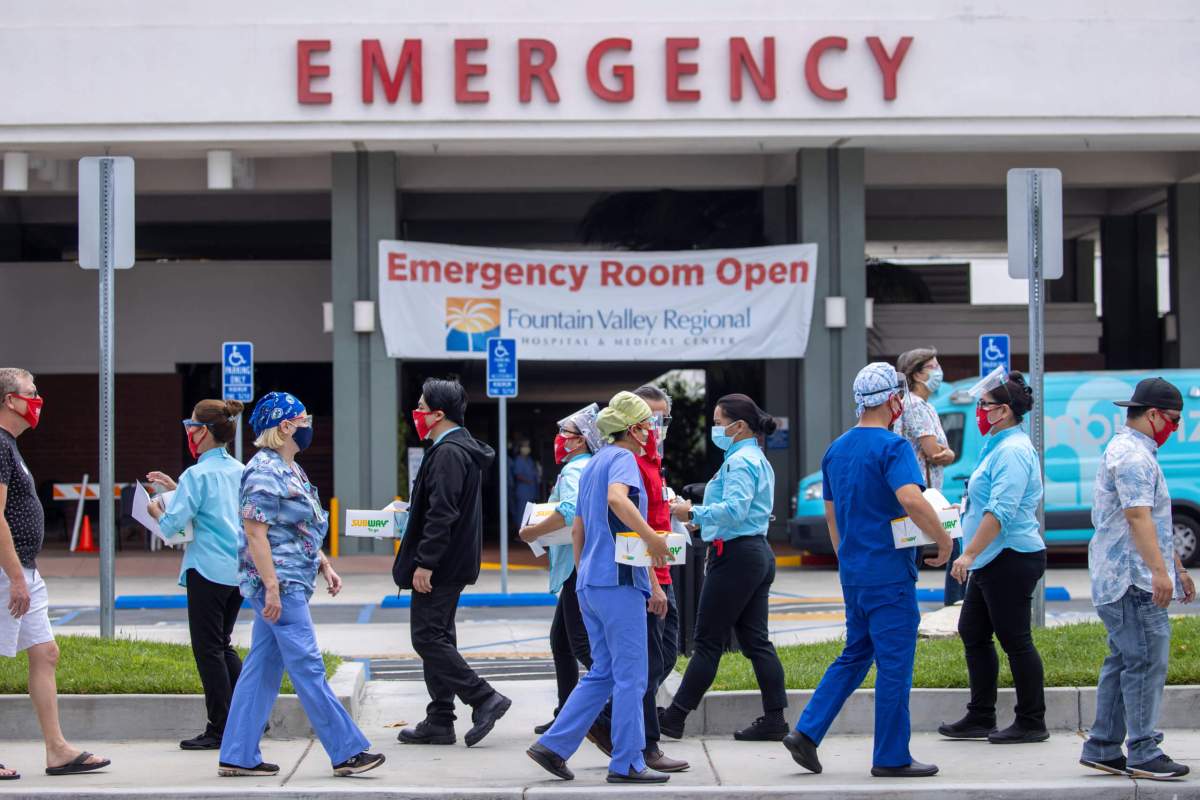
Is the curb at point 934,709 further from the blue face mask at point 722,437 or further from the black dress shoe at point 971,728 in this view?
the blue face mask at point 722,437

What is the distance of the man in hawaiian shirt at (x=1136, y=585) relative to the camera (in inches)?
275

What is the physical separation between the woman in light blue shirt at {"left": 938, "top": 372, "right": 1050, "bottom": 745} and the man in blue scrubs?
2.24 ft

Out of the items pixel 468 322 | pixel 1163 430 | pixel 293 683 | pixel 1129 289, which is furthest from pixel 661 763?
pixel 1129 289

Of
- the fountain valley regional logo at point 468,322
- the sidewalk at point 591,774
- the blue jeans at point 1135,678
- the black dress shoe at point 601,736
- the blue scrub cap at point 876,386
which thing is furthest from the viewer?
the fountain valley regional logo at point 468,322

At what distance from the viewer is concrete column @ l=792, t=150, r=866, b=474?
21.1m

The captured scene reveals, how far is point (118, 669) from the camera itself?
8961mm

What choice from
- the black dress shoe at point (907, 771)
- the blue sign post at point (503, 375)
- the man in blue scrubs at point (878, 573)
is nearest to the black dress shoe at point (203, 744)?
the man in blue scrubs at point (878, 573)

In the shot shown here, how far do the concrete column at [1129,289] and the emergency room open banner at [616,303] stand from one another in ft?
27.8

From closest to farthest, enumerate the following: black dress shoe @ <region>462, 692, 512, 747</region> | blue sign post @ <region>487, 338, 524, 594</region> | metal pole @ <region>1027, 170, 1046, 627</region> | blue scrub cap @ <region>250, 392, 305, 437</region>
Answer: blue scrub cap @ <region>250, 392, 305, 437</region> → black dress shoe @ <region>462, 692, 512, 747</region> → metal pole @ <region>1027, 170, 1046, 627</region> → blue sign post @ <region>487, 338, 524, 594</region>

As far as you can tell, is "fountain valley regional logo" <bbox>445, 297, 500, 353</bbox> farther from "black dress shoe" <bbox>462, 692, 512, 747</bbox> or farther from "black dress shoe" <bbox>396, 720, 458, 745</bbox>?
"black dress shoe" <bbox>462, 692, 512, 747</bbox>

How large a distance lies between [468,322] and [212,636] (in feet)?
42.8

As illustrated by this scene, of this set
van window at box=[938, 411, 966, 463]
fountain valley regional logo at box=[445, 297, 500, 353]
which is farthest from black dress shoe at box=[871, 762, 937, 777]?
fountain valley regional logo at box=[445, 297, 500, 353]

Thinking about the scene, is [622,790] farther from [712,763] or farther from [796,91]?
[796,91]

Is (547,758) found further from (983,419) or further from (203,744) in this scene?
(983,419)
